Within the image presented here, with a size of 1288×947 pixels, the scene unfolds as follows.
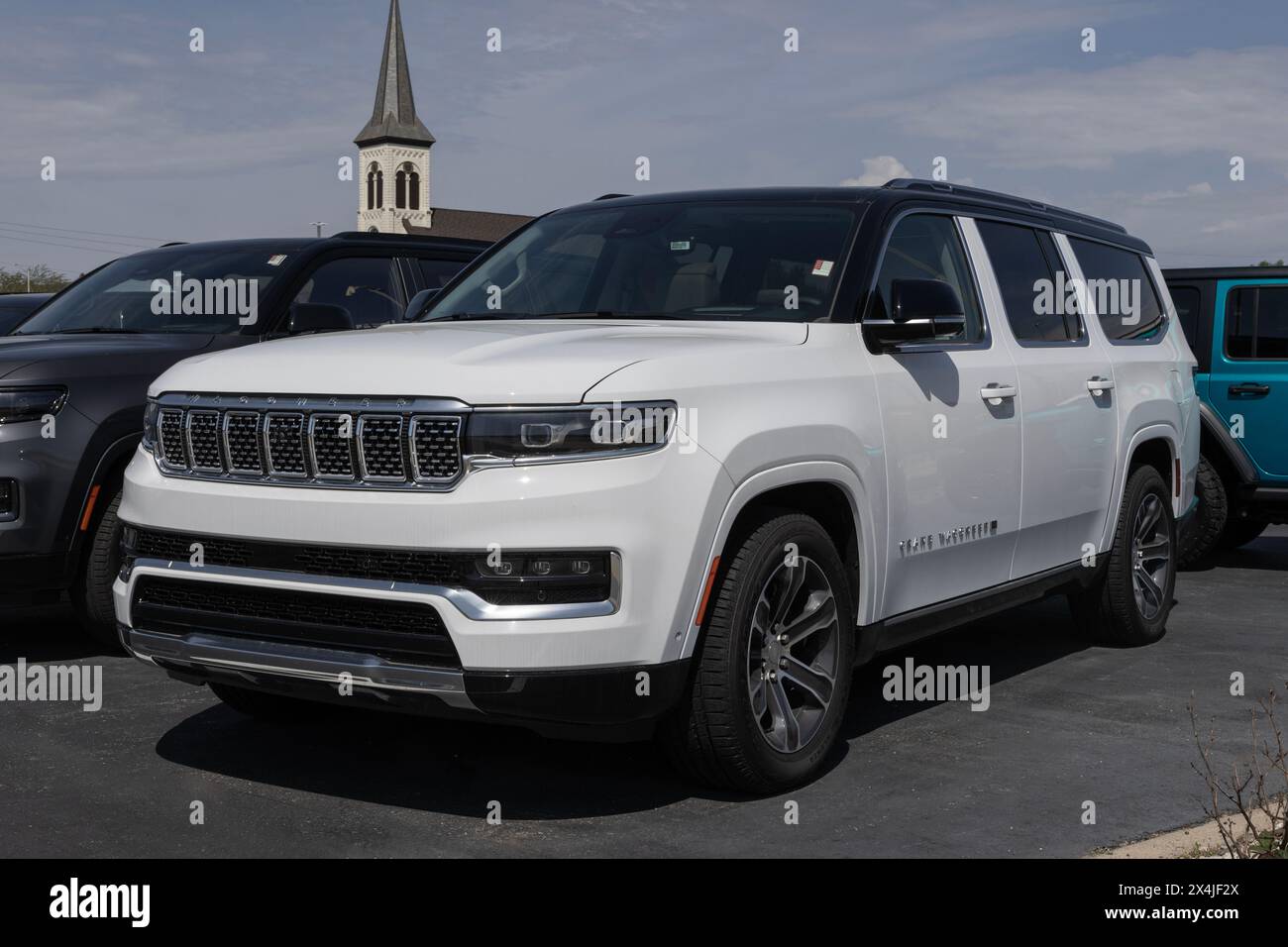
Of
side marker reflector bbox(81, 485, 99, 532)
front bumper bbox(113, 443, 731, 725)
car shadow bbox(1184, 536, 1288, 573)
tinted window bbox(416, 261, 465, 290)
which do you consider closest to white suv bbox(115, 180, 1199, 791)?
front bumper bbox(113, 443, 731, 725)

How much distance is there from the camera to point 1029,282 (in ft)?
21.7

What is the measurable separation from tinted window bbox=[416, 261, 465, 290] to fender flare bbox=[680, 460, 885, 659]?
4.12 m

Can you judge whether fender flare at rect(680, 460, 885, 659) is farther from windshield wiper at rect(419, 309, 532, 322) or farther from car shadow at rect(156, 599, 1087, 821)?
windshield wiper at rect(419, 309, 532, 322)

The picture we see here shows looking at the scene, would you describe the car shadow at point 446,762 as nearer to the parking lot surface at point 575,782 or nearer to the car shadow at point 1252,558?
the parking lot surface at point 575,782

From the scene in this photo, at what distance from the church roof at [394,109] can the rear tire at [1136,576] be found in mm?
122490

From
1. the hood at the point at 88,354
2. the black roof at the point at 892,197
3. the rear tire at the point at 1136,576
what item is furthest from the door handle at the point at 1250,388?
the hood at the point at 88,354

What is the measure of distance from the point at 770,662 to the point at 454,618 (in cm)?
116

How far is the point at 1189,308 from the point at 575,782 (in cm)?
695

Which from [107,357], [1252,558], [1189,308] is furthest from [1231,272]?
[107,357]

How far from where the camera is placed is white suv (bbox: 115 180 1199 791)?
418cm

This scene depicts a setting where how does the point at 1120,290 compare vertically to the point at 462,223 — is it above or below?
below

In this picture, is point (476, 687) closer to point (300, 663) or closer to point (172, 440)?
point (300, 663)
